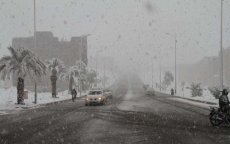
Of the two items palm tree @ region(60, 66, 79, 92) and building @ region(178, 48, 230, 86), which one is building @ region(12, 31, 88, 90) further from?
palm tree @ region(60, 66, 79, 92)

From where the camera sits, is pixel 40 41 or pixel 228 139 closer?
pixel 228 139

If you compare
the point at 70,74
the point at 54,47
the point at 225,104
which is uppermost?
the point at 54,47

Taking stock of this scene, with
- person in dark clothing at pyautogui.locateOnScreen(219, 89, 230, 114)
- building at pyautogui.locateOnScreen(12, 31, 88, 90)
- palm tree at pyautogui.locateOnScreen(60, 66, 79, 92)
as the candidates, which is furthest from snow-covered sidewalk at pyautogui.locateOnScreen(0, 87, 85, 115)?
building at pyautogui.locateOnScreen(12, 31, 88, 90)

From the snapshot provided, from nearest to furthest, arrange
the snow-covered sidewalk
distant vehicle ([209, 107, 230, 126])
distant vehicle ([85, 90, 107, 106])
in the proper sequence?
distant vehicle ([209, 107, 230, 126]) → the snow-covered sidewalk → distant vehicle ([85, 90, 107, 106])

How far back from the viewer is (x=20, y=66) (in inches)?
1432

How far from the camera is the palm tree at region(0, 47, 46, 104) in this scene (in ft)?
119

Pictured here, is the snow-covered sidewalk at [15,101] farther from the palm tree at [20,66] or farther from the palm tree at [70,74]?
the palm tree at [70,74]

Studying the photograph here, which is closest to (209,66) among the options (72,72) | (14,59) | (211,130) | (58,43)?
(58,43)

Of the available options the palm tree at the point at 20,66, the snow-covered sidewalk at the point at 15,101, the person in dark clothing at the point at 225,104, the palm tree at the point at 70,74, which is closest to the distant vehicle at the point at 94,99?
the snow-covered sidewalk at the point at 15,101

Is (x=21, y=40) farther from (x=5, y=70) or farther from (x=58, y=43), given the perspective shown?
(x=5, y=70)

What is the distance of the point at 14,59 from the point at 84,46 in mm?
103502

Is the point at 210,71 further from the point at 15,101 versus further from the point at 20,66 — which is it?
the point at 20,66

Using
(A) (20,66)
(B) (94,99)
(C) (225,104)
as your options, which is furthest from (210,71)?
(C) (225,104)

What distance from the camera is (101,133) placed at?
47.4 ft
